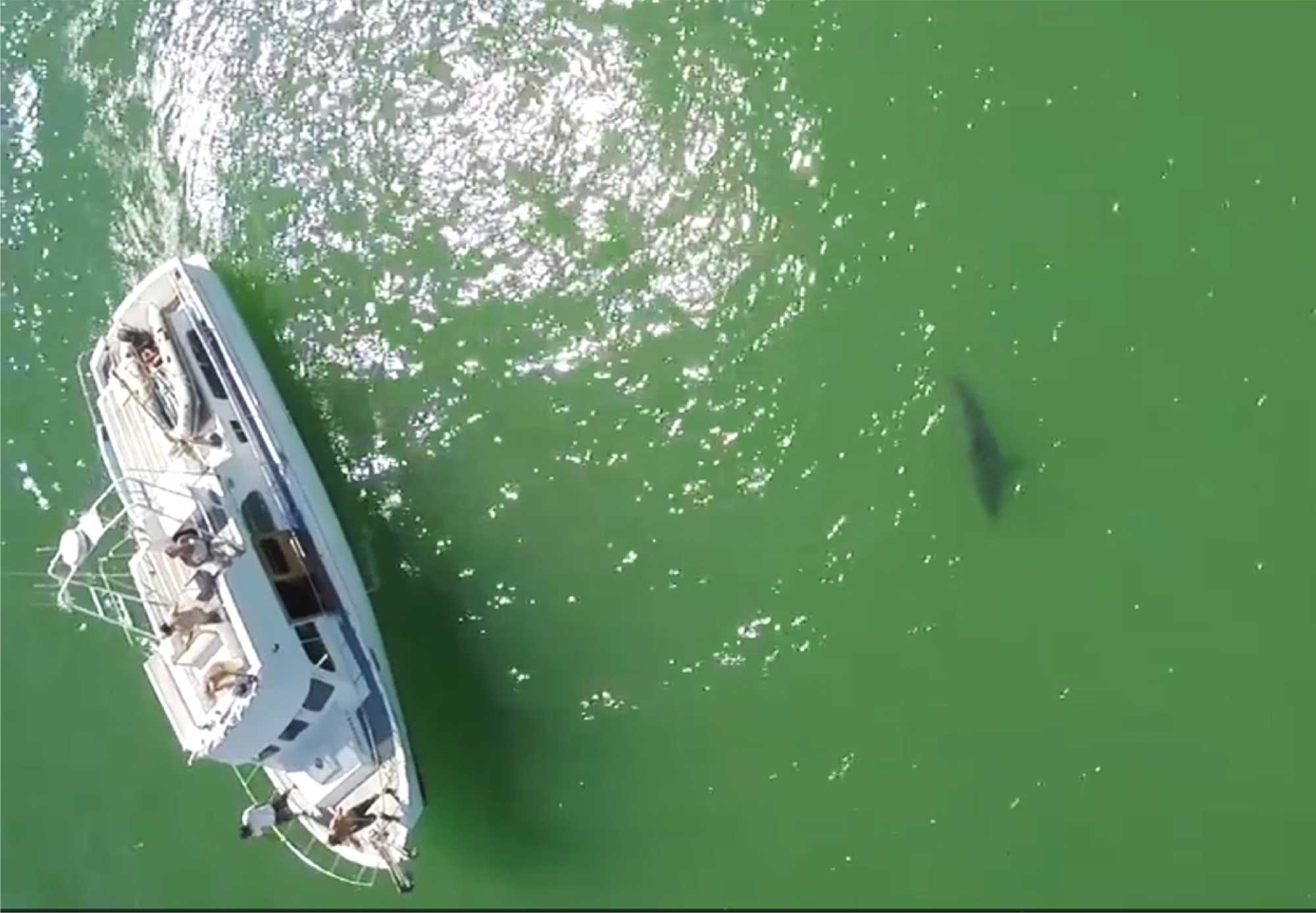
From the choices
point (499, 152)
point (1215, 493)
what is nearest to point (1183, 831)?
point (1215, 493)

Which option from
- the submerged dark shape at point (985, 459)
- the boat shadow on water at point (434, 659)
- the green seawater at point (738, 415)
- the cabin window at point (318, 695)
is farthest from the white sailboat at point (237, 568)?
the submerged dark shape at point (985, 459)

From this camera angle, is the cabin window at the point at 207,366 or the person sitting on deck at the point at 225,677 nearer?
the person sitting on deck at the point at 225,677

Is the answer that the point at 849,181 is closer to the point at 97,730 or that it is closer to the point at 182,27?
the point at 182,27

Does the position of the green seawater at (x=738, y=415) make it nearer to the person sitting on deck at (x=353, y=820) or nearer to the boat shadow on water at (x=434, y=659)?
the boat shadow on water at (x=434, y=659)

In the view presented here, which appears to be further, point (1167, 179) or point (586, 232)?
point (586, 232)

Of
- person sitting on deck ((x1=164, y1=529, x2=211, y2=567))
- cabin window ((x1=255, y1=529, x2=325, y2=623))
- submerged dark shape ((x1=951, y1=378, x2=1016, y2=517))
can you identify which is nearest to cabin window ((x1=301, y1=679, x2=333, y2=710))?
cabin window ((x1=255, y1=529, x2=325, y2=623))

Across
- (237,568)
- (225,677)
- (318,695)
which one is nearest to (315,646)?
(318,695)
